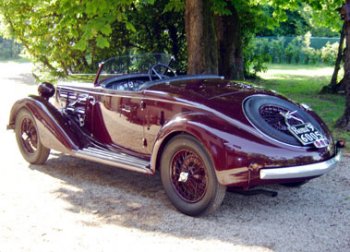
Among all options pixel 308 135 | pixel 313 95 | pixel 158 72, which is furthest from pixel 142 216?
pixel 313 95

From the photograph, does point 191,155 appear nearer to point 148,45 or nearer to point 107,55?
point 107,55

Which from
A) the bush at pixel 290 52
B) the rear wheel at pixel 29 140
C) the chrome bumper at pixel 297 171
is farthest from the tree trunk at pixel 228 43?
the bush at pixel 290 52

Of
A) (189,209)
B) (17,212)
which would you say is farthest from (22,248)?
(189,209)

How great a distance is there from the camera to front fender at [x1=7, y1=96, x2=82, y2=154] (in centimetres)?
642

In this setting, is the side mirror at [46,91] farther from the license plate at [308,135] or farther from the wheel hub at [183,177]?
the license plate at [308,135]

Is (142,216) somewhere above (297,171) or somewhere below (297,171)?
below

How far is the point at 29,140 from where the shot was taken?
716 centimetres

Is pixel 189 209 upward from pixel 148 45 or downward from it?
downward

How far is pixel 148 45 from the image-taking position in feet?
46.5

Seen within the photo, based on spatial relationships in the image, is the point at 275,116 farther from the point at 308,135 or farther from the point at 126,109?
the point at 126,109

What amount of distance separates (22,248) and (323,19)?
1327cm

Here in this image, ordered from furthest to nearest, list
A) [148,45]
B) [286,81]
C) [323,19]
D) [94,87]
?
[286,81] < [323,19] < [148,45] < [94,87]

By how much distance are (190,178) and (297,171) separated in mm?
1040

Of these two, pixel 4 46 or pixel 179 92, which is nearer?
pixel 179 92
